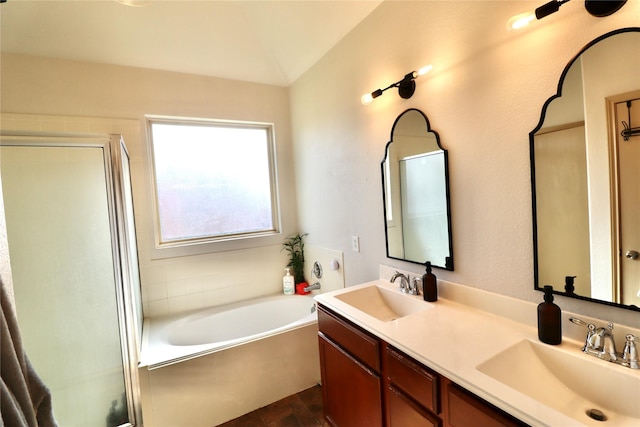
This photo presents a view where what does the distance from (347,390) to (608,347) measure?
1.08m

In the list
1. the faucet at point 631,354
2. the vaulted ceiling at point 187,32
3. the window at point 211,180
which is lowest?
the faucet at point 631,354

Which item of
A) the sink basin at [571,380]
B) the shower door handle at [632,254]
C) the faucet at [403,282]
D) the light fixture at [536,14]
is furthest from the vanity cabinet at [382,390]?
the light fixture at [536,14]

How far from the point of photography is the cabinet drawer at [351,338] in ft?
4.15

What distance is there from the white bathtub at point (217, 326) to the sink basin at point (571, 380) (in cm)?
151

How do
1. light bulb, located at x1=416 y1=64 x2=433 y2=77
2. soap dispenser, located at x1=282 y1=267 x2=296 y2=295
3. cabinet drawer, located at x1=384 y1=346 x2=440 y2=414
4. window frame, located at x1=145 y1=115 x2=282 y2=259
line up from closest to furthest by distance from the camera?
cabinet drawer, located at x1=384 y1=346 x2=440 y2=414 → light bulb, located at x1=416 y1=64 x2=433 y2=77 → window frame, located at x1=145 y1=115 x2=282 y2=259 → soap dispenser, located at x1=282 y1=267 x2=296 y2=295

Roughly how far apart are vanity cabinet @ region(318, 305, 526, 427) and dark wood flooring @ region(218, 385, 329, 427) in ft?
1.02

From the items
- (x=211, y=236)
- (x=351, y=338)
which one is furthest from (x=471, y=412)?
(x=211, y=236)

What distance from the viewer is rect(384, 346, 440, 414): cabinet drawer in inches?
38.5

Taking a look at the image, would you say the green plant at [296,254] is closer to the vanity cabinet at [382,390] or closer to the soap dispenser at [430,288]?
the vanity cabinet at [382,390]

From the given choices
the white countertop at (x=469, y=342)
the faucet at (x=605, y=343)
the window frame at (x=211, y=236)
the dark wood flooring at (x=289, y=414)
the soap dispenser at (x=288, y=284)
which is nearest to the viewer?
the white countertop at (x=469, y=342)

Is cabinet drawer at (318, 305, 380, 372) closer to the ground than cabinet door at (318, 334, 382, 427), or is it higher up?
higher up

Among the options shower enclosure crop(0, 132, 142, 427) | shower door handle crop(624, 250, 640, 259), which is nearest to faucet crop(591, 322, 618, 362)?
shower door handle crop(624, 250, 640, 259)

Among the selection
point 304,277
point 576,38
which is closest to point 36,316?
point 304,277

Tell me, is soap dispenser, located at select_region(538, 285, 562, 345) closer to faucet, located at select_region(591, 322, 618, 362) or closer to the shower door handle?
faucet, located at select_region(591, 322, 618, 362)
